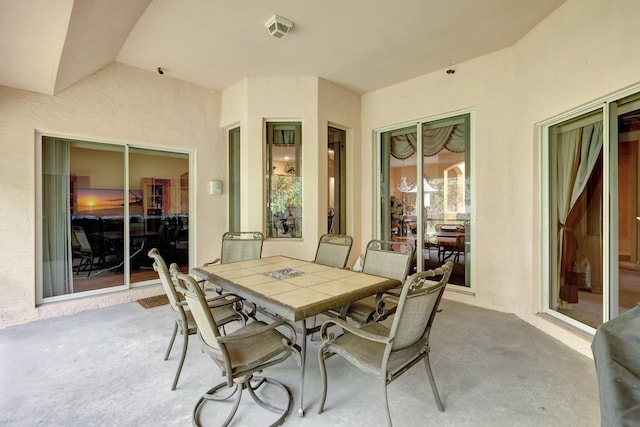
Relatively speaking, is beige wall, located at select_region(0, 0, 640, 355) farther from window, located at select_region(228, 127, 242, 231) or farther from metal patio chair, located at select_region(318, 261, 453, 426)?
metal patio chair, located at select_region(318, 261, 453, 426)

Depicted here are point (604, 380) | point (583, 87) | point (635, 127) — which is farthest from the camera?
point (583, 87)

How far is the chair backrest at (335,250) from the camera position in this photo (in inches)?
119

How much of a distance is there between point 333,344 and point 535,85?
342cm

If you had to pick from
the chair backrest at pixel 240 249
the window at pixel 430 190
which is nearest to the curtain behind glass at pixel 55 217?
the chair backrest at pixel 240 249

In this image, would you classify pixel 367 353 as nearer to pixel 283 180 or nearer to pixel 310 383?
pixel 310 383

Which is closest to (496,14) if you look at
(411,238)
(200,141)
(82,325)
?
(411,238)

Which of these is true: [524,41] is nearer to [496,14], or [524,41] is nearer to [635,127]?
[496,14]

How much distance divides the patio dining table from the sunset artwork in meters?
2.16

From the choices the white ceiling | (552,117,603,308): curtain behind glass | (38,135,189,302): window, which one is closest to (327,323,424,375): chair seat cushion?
(552,117,603,308): curtain behind glass

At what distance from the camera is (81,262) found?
3.70 m

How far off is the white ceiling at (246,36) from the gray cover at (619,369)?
2835 mm

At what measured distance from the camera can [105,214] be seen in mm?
3857

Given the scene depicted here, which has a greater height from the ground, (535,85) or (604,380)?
(535,85)

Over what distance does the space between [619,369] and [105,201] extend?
4.91 meters
